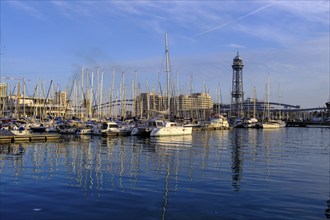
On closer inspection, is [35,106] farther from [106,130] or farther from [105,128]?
[106,130]

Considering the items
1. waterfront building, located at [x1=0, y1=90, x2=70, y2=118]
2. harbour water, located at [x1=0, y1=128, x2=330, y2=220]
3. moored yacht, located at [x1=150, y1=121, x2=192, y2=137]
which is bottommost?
harbour water, located at [x1=0, y1=128, x2=330, y2=220]

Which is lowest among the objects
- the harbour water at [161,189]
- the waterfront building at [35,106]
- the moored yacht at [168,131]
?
the harbour water at [161,189]

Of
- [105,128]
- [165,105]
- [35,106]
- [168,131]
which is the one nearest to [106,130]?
[105,128]

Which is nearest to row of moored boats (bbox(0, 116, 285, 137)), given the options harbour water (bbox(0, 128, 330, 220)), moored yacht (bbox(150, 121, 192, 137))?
moored yacht (bbox(150, 121, 192, 137))

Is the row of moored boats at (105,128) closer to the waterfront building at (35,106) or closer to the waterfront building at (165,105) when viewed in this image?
the waterfront building at (165,105)

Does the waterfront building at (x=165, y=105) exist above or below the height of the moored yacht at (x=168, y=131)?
above

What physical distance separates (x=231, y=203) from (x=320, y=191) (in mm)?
6691

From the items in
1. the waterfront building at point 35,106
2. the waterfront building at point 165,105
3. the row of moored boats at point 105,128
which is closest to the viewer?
the row of moored boats at point 105,128

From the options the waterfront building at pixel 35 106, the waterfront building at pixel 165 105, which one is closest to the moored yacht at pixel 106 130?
the waterfront building at pixel 165 105

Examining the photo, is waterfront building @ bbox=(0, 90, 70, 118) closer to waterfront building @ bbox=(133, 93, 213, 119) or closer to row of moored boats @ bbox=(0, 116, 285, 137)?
row of moored boats @ bbox=(0, 116, 285, 137)

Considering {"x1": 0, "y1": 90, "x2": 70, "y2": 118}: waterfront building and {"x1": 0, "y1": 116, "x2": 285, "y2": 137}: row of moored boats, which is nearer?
{"x1": 0, "y1": 116, "x2": 285, "y2": 137}: row of moored boats

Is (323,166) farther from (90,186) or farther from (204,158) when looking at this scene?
(90,186)

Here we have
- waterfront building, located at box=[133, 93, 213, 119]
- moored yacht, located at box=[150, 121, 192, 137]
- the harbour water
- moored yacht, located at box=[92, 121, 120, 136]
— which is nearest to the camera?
the harbour water

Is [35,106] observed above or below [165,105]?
above
